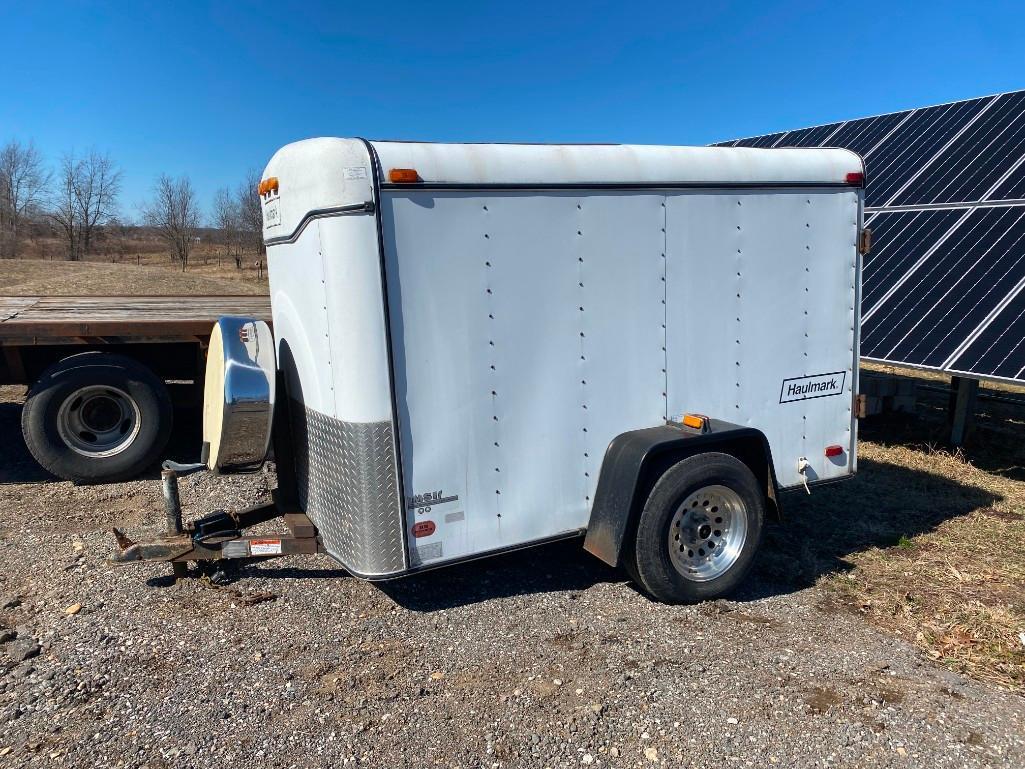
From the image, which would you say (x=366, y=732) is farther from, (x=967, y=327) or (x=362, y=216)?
(x=967, y=327)

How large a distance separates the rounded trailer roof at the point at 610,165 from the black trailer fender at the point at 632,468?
147 cm

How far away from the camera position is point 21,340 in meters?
6.35

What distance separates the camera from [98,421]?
6.64 meters

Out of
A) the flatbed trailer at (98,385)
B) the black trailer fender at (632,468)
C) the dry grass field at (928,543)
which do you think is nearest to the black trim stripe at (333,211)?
the black trailer fender at (632,468)

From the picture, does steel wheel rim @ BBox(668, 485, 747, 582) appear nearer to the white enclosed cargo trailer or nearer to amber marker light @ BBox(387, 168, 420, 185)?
the white enclosed cargo trailer

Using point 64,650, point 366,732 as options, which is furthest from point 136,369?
point 366,732

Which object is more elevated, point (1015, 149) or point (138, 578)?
point (1015, 149)

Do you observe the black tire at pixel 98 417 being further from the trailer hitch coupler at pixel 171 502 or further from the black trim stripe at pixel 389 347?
the black trim stripe at pixel 389 347

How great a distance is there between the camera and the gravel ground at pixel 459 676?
3158 millimetres

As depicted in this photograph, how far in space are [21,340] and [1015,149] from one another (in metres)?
10.6

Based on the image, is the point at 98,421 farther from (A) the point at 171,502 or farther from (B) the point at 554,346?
(B) the point at 554,346

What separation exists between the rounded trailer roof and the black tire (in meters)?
4.10

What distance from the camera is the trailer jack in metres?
4.30

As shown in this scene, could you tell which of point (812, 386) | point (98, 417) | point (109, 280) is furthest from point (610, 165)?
point (109, 280)
